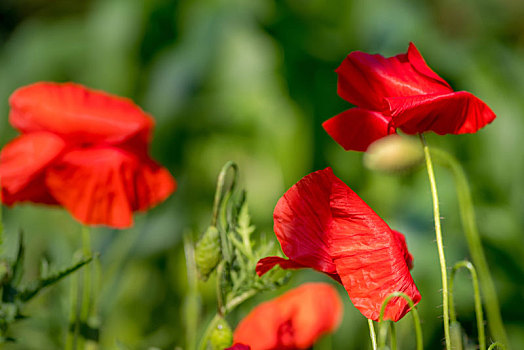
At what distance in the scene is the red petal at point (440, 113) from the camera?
1.24ft

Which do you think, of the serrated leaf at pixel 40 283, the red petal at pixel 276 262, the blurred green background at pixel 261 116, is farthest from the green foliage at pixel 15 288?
the blurred green background at pixel 261 116

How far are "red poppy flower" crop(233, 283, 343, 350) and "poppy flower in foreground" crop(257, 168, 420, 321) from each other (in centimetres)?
11

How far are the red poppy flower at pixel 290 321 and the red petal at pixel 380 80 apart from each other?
0.18 m

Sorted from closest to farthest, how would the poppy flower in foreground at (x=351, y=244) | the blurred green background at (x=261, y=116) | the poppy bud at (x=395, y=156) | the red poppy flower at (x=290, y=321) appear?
1. the poppy flower in foreground at (x=351, y=244)
2. the red poppy flower at (x=290, y=321)
3. the poppy bud at (x=395, y=156)
4. the blurred green background at (x=261, y=116)

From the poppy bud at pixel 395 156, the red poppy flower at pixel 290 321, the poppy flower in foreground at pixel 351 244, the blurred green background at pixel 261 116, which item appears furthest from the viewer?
the blurred green background at pixel 261 116

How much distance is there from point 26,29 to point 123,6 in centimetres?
58

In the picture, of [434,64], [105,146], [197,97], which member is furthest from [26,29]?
[105,146]

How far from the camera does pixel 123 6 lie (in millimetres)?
1790

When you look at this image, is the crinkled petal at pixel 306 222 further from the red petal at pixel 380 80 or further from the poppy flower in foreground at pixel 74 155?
the poppy flower in foreground at pixel 74 155

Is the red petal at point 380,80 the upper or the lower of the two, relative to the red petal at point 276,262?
upper

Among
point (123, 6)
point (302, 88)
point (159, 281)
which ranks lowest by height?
point (159, 281)

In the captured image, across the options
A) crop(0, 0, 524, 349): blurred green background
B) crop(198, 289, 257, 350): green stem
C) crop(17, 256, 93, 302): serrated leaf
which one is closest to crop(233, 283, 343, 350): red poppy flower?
crop(198, 289, 257, 350): green stem

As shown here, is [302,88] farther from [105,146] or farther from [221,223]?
[221,223]

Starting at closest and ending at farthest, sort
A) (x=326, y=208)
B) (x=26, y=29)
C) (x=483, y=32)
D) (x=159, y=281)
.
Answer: (x=326, y=208) < (x=159, y=281) < (x=483, y=32) < (x=26, y=29)
